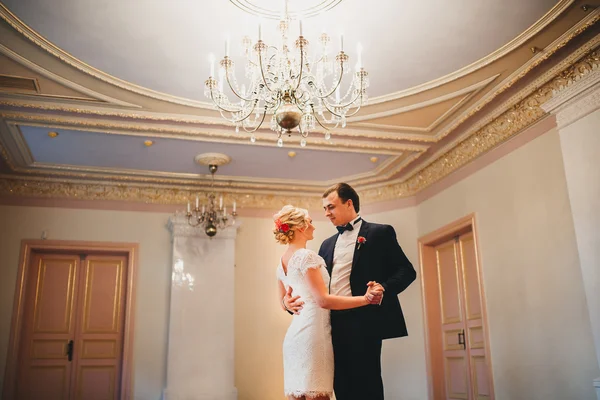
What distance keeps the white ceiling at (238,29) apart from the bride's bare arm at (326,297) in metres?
2.49

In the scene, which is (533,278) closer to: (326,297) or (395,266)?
(395,266)

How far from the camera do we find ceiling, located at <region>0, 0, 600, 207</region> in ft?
16.2

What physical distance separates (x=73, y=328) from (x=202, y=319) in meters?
1.80

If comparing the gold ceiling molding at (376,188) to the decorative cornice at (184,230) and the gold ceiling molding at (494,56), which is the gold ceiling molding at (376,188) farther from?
the gold ceiling molding at (494,56)

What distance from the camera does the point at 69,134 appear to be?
705 cm

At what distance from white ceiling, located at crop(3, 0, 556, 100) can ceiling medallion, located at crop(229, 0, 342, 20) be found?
29 millimetres

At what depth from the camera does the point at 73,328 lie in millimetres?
8258

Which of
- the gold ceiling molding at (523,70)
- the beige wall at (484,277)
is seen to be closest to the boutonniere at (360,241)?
the beige wall at (484,277)

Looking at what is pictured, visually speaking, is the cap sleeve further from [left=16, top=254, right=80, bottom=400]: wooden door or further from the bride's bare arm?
[left=16, top=254, right=80, bottom=400]: wooden door

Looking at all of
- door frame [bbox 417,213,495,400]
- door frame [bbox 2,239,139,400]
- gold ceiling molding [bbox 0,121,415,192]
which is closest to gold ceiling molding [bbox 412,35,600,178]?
gold ceiling molding [bbox 0,121,415,192]

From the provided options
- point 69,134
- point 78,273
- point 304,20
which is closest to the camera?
point 304,20

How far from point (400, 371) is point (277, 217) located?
5.55 metres

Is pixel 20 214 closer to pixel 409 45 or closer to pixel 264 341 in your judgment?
pixel 264 341

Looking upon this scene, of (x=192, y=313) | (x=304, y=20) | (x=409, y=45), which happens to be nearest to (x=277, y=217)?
(x=304, y=20)
